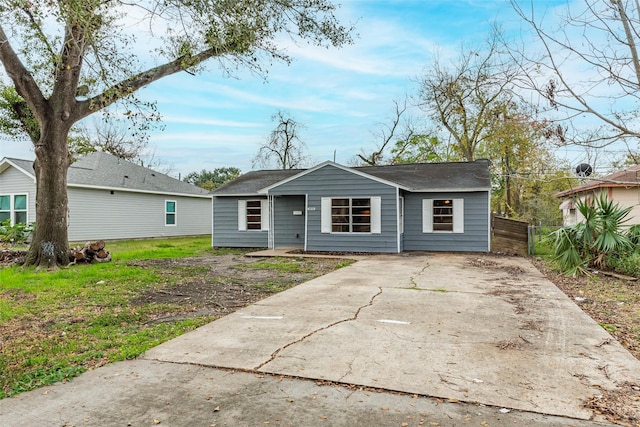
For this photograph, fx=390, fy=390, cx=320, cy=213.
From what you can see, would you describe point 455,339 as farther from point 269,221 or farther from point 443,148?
point 443,148

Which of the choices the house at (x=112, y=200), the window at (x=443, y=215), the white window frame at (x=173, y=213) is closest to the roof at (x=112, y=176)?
the house at (x=112, y=200)

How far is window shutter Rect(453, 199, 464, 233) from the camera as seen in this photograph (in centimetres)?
1302

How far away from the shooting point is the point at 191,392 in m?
2.85

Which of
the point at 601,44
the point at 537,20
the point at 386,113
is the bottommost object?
the point at 601,44

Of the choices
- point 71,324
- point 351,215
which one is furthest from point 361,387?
point 351,215

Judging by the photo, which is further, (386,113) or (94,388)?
(386,113)

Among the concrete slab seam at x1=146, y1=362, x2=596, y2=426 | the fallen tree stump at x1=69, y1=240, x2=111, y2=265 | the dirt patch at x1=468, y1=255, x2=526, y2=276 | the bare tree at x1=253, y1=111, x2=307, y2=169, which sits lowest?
the concrete slab seam at x1=146, y1=362, x2=596, y2=426

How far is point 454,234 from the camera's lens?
13188 mm

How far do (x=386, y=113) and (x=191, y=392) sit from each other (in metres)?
25.1

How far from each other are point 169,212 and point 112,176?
3462 millimetres

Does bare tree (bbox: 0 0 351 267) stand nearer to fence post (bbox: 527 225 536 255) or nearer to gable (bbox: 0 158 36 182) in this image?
gable (bbox: 0 158 36 182)

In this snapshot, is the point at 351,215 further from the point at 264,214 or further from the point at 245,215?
the point at 245,215

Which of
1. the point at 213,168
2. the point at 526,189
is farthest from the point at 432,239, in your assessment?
the point at 213,168

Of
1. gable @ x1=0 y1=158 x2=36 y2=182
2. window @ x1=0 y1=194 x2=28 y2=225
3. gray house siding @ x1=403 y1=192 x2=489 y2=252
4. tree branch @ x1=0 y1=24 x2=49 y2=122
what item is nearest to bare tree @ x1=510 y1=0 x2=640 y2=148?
gray house siding @ x1=403 y1=192 x2=489 y2=252
